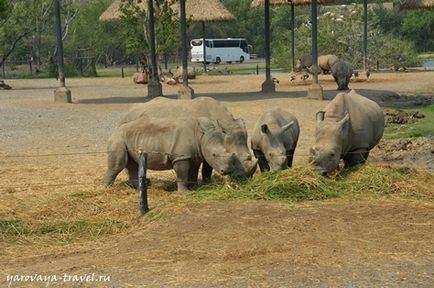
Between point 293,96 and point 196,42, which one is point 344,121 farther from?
point 196,42

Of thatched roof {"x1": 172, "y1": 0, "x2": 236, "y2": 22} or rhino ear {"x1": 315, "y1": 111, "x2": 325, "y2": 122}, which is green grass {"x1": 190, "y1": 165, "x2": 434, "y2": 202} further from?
thatched roof {"x1": 172, "y1": 0, "x2": 236, "y2": 22}

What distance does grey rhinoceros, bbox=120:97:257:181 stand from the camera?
30.2 ft

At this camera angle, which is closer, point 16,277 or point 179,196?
point 16,277

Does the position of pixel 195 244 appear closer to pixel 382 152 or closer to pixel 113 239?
pixel 113 239

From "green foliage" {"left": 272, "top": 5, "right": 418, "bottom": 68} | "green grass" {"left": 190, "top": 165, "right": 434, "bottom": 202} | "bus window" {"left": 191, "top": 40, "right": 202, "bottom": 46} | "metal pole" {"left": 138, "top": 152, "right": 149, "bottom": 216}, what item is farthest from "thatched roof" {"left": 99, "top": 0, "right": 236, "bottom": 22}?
"metal pole" {"left": 138, "top": 152, "right": 149, "bottom": 216}

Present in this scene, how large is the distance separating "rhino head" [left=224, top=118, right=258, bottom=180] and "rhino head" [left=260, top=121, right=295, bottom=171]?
416mm

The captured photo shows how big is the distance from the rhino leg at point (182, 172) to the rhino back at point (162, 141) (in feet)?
0.25

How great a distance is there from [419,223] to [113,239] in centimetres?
318

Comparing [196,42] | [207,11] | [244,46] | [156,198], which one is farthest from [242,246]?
[244,46]

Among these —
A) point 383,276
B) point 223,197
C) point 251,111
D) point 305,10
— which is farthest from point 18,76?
point 383,276

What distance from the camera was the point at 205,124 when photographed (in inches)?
365

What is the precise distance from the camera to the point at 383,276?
6070 millimetres

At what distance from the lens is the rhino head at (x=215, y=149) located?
9.01m

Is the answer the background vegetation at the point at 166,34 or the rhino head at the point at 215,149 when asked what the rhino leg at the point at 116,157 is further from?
the background vegetation at the point at 166,34
